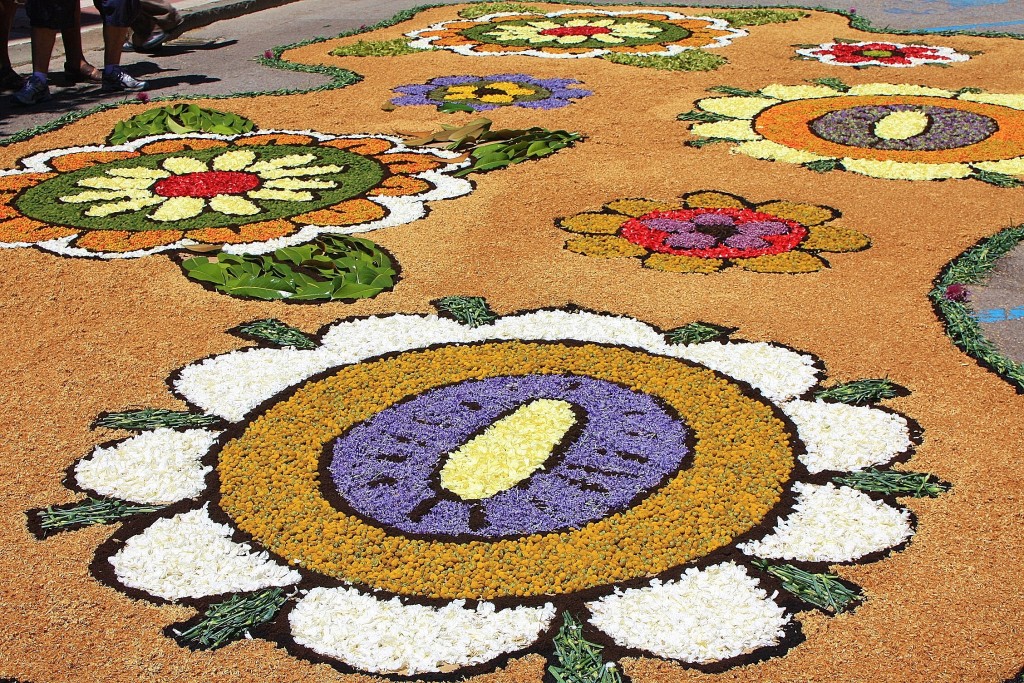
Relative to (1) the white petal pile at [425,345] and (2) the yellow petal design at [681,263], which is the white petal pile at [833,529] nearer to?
(1) the white petal pile at [425,345]

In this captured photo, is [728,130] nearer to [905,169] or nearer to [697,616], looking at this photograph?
[905,169]

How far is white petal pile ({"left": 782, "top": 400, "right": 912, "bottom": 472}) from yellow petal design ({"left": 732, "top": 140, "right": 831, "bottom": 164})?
2990 mm

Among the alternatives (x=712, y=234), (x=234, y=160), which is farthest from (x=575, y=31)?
(x=712, y=234)

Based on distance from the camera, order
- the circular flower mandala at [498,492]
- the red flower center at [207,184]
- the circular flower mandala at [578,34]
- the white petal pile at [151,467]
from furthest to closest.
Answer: the circular flower mandala at [578,34] → the red flower center at [207,184] → the white petal pile at [151,467] → the circular flower mandala at [498,492]

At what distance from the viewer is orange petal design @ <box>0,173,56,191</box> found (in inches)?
229

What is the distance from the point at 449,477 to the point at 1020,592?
4.45 feet

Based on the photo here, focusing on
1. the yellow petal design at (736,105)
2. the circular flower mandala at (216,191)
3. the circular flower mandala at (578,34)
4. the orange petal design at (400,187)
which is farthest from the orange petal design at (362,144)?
the circular flower mandala at (578,34)

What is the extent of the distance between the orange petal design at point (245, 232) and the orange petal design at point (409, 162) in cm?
99

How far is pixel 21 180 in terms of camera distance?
5.91 metres

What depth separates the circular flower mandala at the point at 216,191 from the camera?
5000 mm

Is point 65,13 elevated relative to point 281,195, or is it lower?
elevated

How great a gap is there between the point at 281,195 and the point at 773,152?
2625 mm

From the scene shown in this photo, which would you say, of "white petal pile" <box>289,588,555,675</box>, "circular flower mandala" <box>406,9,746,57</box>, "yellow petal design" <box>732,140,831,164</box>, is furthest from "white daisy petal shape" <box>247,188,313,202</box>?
"circular flower mandala" <box>406,9,746,57</box>

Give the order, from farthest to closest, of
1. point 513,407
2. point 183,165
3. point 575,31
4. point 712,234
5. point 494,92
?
point 575,31, point 494,92, point 183,165, point 712,234, point 513,407
